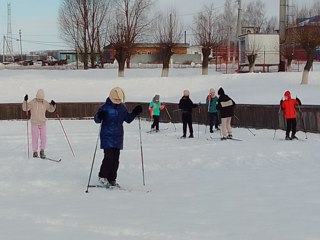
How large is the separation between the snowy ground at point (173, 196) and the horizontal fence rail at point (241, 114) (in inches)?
119

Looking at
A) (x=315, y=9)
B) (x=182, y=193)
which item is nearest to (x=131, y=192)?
(x=182, y=193)

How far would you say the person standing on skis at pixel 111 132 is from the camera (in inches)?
318

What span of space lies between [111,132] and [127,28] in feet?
116

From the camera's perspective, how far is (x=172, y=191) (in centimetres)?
787

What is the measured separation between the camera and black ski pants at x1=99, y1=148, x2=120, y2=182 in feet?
26.6

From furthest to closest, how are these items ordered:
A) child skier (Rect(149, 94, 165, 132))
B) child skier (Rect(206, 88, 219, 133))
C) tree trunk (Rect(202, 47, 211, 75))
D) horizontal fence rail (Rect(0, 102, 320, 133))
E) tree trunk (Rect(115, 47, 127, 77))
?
1. tree trunk (Rect(202, 47, 211, 75))
2. tree trunk (Rect(115, 47, 127, 77))
3. child skier (Rect(149, 94, 165, 132))
4. child skier (Rect(206, 88, 219, 133))
5. horizontal fence rail (Rect(0, 102, 320, 133))

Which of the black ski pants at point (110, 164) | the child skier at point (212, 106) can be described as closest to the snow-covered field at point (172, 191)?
the black ski pants at point (110, 164)

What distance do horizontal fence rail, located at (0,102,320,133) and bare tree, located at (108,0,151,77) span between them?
1177 centimetres

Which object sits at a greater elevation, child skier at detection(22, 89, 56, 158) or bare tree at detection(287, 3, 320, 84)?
bare tree at detection(287, 3, 320, 84)

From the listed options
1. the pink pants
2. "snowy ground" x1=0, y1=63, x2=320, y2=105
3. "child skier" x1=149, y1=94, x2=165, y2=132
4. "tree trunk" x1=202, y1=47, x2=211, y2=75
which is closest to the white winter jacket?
the pink pants

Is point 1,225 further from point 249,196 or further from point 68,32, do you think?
point 68,32

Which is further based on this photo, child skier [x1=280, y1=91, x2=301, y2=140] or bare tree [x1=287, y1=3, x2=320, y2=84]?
bare tree [x1=287, y1=3, x2=320, y2=84]

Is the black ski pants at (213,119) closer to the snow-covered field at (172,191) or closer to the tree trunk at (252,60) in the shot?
the snow-covered field at (172,191)

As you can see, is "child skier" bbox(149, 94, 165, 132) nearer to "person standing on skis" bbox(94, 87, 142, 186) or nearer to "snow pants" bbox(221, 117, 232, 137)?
"snow pants" bbox(221, 117, 232, 137)
